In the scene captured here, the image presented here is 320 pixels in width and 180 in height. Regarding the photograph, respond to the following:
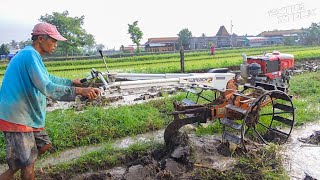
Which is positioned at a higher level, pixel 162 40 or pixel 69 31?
pixel 69 31

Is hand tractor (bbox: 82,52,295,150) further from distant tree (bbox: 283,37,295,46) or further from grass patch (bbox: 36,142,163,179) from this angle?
distant tree (bbox: 283,37,295,46)

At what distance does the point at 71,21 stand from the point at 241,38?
27.3 metres

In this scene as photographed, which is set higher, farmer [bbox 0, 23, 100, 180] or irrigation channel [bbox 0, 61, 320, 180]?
farmer [bbox 0, 23, 100, 180]

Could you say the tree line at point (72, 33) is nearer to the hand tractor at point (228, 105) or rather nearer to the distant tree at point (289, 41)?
the distant tree at point (289, 41)

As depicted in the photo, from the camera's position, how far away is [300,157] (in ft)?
15.1

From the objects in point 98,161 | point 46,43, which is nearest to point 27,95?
point 46,43

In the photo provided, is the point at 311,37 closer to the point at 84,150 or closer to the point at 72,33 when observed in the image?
the point at 72,33

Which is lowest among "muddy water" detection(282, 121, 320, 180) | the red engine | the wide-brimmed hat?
"muddy water" detection(282, 121, 320, 180)

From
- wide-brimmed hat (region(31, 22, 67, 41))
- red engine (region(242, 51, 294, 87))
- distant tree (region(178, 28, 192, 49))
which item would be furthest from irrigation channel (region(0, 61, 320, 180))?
distant tree (region(178, 28, 192, 49))

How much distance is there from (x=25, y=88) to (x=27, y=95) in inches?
3.1

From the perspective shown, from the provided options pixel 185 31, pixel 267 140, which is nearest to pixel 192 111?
pixel 267 140

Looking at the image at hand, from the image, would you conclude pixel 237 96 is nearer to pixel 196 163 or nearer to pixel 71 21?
pixel 196 163

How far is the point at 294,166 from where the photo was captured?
14.0 feet

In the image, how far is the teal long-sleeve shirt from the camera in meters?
2.78
